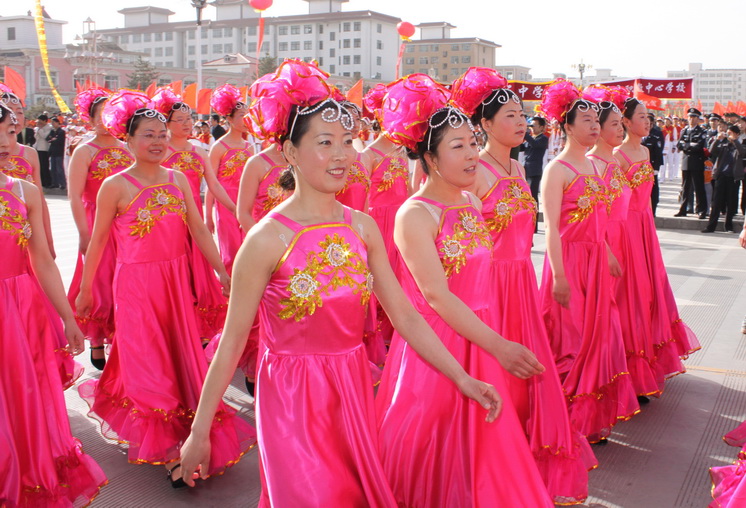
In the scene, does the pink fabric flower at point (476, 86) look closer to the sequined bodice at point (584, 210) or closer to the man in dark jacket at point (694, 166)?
the sequined bodice at point (584, 210)

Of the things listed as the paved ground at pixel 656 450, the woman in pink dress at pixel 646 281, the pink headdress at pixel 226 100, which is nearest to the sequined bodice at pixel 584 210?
the woman in pink dress at pixel 646 281

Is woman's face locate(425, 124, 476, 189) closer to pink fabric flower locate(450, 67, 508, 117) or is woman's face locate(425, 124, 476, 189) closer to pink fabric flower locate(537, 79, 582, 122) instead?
pink fabric flower locate(450, 67, 508, 117)

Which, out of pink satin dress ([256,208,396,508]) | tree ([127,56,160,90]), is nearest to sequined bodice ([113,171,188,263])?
pink satin dress ([256,208,396,508])

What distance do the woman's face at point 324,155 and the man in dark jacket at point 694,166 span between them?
13874 millimetres

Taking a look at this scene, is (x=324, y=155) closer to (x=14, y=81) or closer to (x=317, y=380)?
(x=317, y=380)

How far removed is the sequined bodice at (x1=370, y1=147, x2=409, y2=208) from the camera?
722 centimetres

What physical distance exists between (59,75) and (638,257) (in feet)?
219

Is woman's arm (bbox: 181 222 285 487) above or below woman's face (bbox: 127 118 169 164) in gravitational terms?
below

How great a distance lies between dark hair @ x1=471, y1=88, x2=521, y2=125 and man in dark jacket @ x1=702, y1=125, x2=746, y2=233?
10.5m

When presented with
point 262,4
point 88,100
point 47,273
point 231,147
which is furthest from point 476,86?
point 262,4

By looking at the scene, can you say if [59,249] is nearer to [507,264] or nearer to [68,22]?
[507,264]

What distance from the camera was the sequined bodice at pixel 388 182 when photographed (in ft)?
23.7

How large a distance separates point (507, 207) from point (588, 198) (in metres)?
0.99

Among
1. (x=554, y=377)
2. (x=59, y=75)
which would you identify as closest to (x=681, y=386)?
(x=554, y=377)
